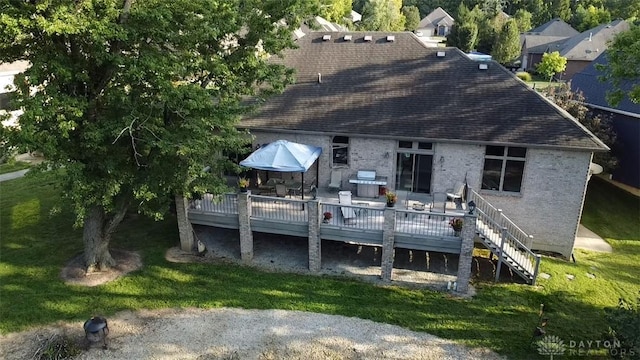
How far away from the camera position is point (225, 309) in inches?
505

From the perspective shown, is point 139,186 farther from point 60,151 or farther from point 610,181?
point 610,181

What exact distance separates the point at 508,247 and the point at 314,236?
6.54 metres

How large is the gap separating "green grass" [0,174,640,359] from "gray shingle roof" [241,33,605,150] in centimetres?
504

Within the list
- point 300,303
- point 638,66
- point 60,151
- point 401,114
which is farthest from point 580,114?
point 60,151

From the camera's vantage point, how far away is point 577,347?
1158cm

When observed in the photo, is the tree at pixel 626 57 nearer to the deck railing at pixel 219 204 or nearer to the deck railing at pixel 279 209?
the deck railing at pixel 279 209

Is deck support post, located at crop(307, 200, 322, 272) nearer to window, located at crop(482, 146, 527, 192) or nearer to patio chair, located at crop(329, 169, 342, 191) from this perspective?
patio chair, located at crop(329, 169, 342, 191)

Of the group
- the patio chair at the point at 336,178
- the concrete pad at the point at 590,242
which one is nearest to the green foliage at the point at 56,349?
the patio chair at the point at 336,178

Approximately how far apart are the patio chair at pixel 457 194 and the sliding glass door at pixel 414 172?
95 centimetres

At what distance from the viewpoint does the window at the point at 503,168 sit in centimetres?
1573

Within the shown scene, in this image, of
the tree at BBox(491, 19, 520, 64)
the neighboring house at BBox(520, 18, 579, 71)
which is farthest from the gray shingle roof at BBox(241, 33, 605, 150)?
the neighboring house at BBox(520, 18, 579, 71)

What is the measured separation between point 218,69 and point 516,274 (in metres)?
11.8

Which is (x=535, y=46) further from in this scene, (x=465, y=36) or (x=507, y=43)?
(x=465, y=36)

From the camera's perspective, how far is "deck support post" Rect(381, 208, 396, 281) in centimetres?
1370
